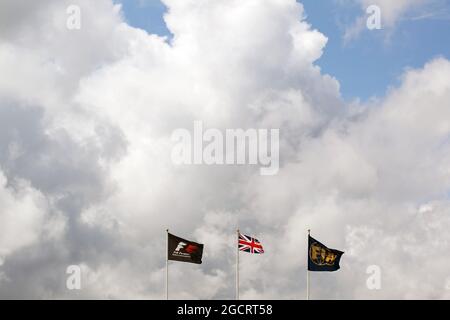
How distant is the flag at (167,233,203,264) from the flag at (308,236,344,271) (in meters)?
14.3

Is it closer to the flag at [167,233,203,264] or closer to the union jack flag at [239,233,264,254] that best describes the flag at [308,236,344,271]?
the union jack flag at [239,233,264,254]

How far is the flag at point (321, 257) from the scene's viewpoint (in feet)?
250

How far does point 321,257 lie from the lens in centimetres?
7644

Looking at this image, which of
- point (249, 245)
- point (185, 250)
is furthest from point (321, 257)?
point (185, 250)

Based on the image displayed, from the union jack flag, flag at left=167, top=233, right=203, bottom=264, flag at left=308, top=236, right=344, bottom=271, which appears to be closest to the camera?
flag at left=167, top=233, right=203, bottom=264

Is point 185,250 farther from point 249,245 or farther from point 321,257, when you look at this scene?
point 321,257

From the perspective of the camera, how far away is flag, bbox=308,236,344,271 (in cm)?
7631

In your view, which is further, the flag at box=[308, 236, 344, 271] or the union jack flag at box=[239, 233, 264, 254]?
the flag at box=[308, 236, 344, 271]

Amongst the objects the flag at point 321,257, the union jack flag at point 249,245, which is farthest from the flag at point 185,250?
the flag at point 321,257

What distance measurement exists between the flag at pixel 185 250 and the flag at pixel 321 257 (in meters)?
14.3

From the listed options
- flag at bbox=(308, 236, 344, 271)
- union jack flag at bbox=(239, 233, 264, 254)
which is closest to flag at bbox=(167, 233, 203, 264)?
union jack flag at bbox=(239, 233, 264, 254)

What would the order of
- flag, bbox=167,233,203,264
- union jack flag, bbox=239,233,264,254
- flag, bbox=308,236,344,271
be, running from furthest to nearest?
flag, bbox=308,236,344,271, union jack flag, bbox=239,233,264,254, flag, bbox=167,233,203,264
